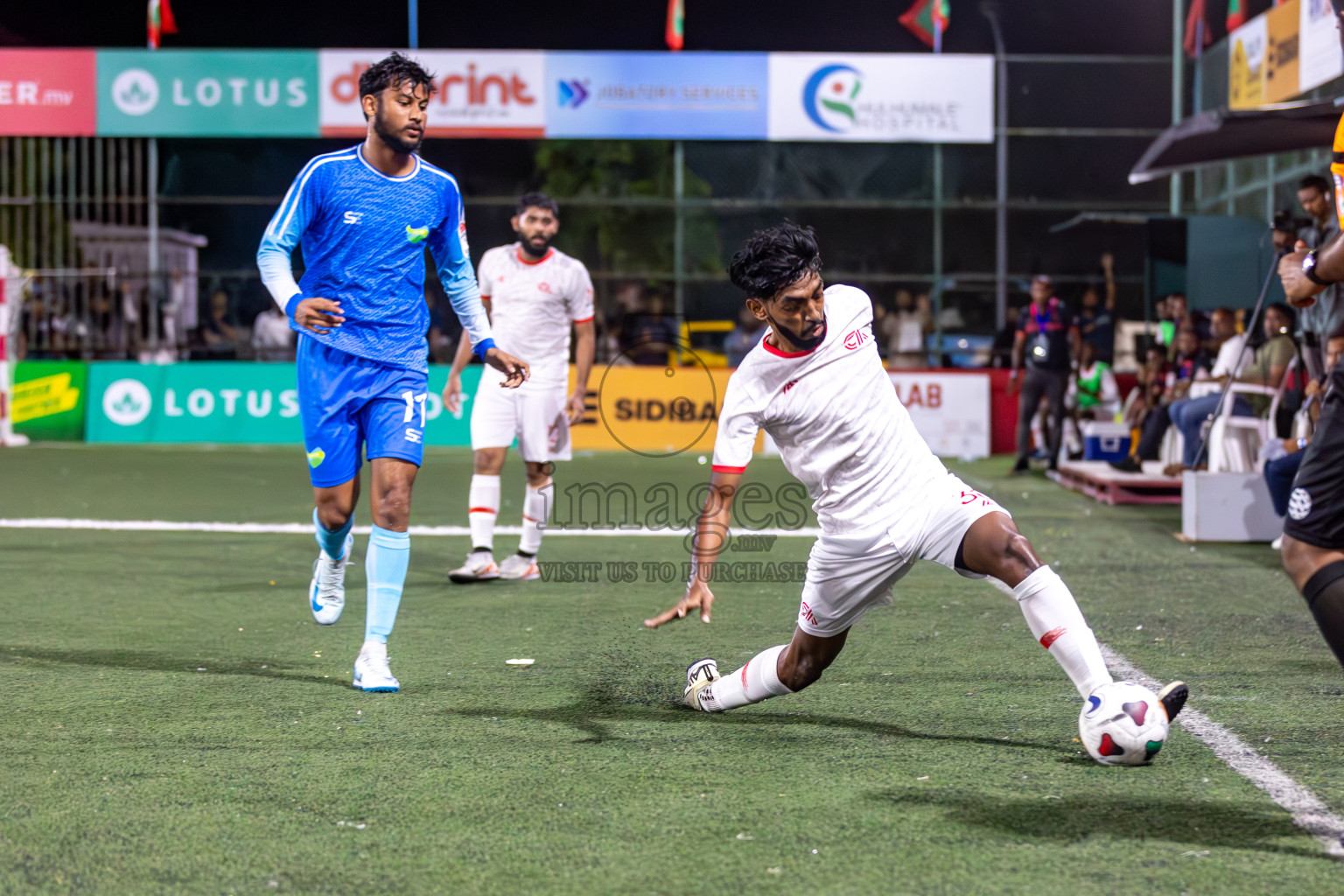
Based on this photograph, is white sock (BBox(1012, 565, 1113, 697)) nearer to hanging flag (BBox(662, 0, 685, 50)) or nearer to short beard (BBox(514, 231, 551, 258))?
short beard (BBox(514, 231, 551, 258))

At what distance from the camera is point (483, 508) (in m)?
7.67

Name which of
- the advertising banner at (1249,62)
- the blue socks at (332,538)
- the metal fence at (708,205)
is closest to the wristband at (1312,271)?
the blue socks at (332,538)

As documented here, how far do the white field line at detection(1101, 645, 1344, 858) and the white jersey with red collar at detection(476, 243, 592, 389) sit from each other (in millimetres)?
4163

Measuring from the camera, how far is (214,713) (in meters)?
4.50

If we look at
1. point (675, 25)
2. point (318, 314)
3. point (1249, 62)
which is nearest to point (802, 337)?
point (318, 314)

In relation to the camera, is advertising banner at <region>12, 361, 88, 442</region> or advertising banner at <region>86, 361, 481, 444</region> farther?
advertising banner at <region>12, 361, 88, 442</region>

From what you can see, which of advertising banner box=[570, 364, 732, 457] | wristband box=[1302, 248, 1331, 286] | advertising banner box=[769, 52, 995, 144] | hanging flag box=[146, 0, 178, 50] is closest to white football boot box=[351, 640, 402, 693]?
wristband box=[1302, 248, 1331, 286]

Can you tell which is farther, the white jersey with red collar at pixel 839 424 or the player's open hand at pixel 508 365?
the player's open hand at pixel 508 365

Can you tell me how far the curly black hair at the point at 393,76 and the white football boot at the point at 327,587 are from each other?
1.79 metres

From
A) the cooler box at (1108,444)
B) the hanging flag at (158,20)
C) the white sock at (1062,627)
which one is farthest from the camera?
the hanging flag at (158,20)

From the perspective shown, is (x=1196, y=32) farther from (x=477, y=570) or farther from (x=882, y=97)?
A: (x=477, y=570)

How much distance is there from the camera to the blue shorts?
4.98 m

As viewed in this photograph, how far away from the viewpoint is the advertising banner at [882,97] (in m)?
19.9

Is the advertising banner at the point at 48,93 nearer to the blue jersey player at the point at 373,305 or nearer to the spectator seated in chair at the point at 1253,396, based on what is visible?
the spectator seated in chair at the point at 1253,396
